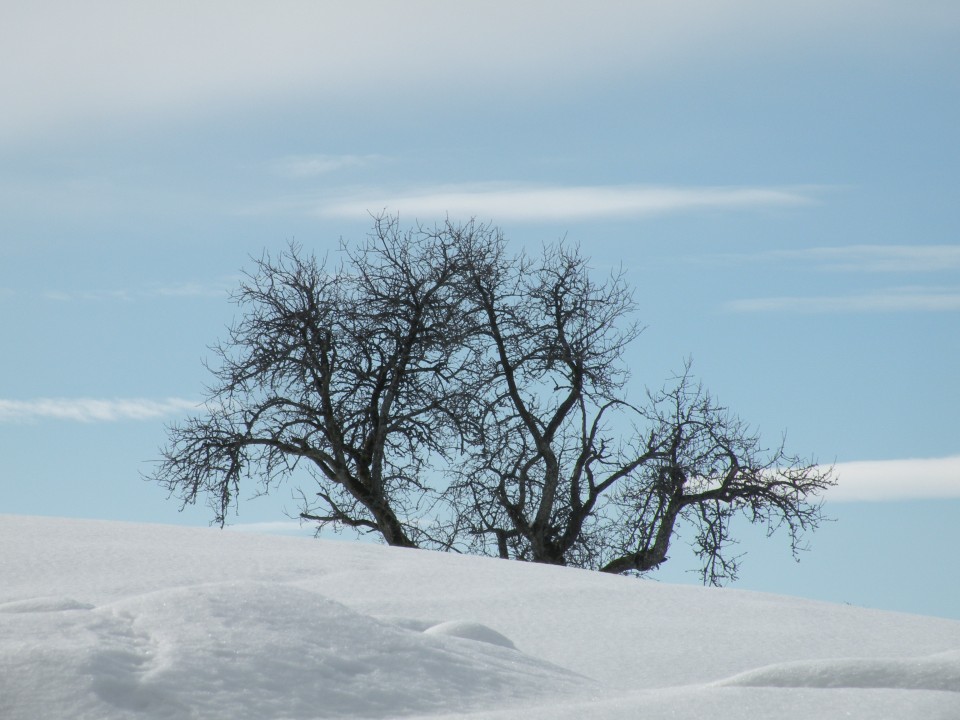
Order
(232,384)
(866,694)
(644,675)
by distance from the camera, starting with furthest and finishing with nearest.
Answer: (232,384)
(644,675)
(866,694)

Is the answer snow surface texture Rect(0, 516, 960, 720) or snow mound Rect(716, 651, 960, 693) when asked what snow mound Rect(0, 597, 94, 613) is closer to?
snow surface texture Rect(0, 516, 960, 720)

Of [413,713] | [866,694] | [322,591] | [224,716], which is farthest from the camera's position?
[322,591]

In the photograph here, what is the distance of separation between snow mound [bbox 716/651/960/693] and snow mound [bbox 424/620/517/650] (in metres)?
0.75

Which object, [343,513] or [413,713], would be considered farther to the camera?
[343,513]

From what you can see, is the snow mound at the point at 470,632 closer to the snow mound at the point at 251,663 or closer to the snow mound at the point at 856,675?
the snow mound at the point at 251,663

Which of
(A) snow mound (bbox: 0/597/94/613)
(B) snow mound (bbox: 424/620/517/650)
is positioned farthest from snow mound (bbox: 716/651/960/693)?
(A) snow mound (bbox: 0/597/94/613)

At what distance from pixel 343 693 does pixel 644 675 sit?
4.08ft

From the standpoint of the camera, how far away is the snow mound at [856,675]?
9.43ft

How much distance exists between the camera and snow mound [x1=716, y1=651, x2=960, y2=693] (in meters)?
2.88

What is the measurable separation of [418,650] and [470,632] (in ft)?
1.51

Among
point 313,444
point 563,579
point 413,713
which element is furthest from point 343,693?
point 313,444

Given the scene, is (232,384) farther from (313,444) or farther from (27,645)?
(27,645)

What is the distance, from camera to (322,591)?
14.1 feet

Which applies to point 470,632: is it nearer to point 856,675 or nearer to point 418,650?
point 418,650
